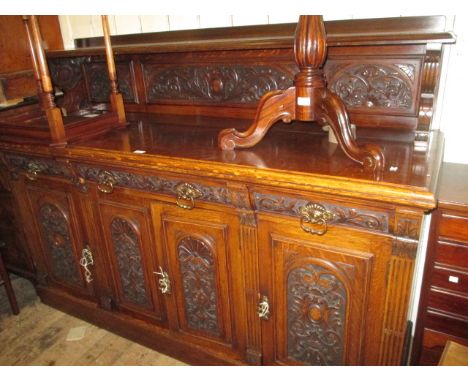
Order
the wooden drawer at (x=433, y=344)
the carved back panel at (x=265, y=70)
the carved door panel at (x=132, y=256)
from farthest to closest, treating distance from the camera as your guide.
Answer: the carved door panel at (x=132, y=256) → the wooden drawer at (x=433, y=344) → the carved back panel at (x=265, y=70)

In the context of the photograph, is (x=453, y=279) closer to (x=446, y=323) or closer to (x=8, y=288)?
(x=446, y=323)

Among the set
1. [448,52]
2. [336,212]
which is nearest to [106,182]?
[336,212]

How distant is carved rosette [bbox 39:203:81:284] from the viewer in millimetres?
2004

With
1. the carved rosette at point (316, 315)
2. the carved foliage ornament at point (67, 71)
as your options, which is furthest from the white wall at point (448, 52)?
the carved rosette at point (316, 315)

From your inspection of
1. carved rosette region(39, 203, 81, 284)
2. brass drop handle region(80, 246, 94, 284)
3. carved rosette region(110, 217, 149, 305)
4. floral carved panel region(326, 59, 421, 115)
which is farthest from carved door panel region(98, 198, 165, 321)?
floral carved panel region(326, 59, 421, 115)

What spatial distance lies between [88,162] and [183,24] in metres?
0.87

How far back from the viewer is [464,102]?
1531 millimetres

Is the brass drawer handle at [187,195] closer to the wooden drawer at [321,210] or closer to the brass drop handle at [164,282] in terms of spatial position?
the wooden drawer at [321,210]

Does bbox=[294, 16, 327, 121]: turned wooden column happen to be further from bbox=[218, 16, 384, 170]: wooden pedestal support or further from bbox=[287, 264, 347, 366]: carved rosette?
bbox=[287, 264, 347, 366]: carved rosette

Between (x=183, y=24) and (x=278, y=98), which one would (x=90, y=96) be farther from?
(x=278, y=98)

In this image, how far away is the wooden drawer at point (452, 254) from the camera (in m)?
1.36

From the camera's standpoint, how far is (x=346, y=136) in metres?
1.22

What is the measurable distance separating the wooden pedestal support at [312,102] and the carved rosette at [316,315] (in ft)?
1.46

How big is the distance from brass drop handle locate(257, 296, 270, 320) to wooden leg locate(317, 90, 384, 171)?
2.18 ft
